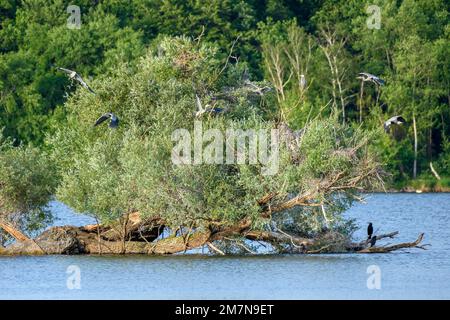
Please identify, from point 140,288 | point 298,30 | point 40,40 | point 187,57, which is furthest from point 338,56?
point 140,288

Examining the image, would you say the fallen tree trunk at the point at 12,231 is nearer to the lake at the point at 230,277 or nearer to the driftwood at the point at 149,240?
the driftwood at the point at 149,240

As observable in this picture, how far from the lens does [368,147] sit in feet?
106

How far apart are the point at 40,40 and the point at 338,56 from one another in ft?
47.3

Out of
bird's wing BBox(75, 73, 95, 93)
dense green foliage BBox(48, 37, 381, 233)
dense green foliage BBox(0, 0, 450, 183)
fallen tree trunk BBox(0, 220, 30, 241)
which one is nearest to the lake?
fallen tree trunk BBox(0, 220, 30, 241)

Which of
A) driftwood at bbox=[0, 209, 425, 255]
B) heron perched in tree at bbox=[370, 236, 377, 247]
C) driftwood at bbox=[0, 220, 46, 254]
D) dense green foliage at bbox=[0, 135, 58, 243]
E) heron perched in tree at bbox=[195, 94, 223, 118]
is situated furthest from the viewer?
heron perched in tree at bbox=[370, 236, 377, 247]

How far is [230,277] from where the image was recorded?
98.7ft

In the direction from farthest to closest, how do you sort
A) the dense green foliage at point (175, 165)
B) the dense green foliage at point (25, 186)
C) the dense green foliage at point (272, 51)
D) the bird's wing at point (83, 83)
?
the dense green foliage at point (272, 51) < the bird's wing at point (83, 83) < the dense green foliage at point (25, 186) < the dense green foliage at point (175, 165)

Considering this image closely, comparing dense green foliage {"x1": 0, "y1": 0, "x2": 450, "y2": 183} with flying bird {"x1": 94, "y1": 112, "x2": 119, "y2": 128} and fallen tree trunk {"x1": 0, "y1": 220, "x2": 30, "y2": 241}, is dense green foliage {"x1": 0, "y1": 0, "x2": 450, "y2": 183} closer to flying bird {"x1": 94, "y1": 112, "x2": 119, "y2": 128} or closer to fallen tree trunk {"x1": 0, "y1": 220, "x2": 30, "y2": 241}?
fallen tree trunk {"x1": 0, "y1": 220, "x2": 30, "y2": 241}

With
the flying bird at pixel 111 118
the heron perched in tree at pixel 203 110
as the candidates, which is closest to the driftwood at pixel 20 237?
the flying bird at pixel 111 118

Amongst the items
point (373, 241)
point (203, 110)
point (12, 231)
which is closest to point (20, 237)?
point (12, 231)

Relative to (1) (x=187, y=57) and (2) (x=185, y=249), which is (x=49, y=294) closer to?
(2) (x=185, y=249)

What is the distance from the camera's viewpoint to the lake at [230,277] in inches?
1121

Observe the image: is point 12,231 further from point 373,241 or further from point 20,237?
point 373,241

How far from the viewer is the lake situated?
28484 mm
